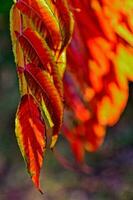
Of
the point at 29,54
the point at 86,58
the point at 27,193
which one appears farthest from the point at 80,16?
the point at 27,193

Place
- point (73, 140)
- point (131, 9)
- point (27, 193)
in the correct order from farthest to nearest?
point (27, 193), point (73, 140), point (131, 9)

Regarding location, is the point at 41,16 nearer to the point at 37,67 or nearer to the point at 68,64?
the point at 37,67

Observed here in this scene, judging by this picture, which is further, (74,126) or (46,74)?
(74,126)

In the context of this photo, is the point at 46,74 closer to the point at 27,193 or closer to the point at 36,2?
the point at 36,2

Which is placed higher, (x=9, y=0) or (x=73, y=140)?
(x=9, y=0)

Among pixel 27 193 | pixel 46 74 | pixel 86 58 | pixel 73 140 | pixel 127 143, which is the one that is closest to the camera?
pixel 46 74

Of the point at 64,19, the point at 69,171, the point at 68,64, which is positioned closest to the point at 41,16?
the point at 64,19

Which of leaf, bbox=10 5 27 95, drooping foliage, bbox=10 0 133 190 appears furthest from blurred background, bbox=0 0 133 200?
leaf, bbox=10 5 27 95
